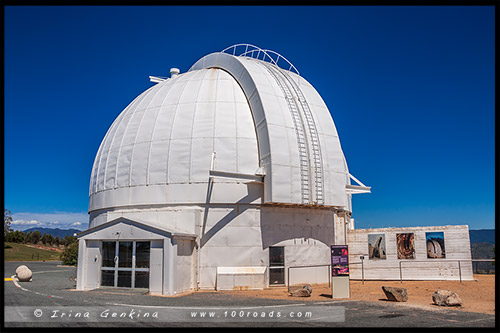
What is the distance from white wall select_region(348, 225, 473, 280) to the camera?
895 inches

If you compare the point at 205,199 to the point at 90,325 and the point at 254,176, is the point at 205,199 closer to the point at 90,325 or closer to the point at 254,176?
the point at 254,176

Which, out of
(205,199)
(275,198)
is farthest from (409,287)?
(205,199)

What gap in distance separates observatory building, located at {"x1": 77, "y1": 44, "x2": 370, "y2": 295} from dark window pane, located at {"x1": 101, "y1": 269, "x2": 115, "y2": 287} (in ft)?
0.15

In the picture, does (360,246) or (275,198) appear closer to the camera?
A: (275,198)

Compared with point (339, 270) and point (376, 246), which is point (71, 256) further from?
point (339, 270)

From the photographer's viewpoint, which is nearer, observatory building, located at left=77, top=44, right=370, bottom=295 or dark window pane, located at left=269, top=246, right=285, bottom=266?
observatory building, located at left=77, top=44, right=370, bottom=295

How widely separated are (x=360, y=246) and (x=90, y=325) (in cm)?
1827

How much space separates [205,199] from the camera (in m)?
20.2

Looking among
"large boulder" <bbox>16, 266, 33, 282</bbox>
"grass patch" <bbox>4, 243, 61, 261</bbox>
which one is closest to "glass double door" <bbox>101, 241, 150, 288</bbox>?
"large boulder" <bbox>16, 266, 33, 282</bbox>

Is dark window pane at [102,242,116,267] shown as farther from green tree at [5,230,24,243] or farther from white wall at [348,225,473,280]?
green tree at [5,230,24,243]

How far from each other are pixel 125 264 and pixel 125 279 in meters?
0.64

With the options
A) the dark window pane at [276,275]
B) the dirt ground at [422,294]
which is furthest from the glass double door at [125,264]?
the dark window pane at [276,275]

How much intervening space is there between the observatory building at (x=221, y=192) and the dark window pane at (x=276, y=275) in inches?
1.8

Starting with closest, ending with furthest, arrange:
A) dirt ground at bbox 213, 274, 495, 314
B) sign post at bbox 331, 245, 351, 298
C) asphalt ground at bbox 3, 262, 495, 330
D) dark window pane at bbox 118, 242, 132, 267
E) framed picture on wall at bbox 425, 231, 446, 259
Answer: asphalt ground at bbox 3, 262, 495, 330 < dirt ground at bbox 213, 274, 495, 314 < sign post at bbox 331, 245, 351, 298 < dark window pane at bbox 118, 242, 132, 267 < framed picture on wall at bbox 425, 231, 446, 259
